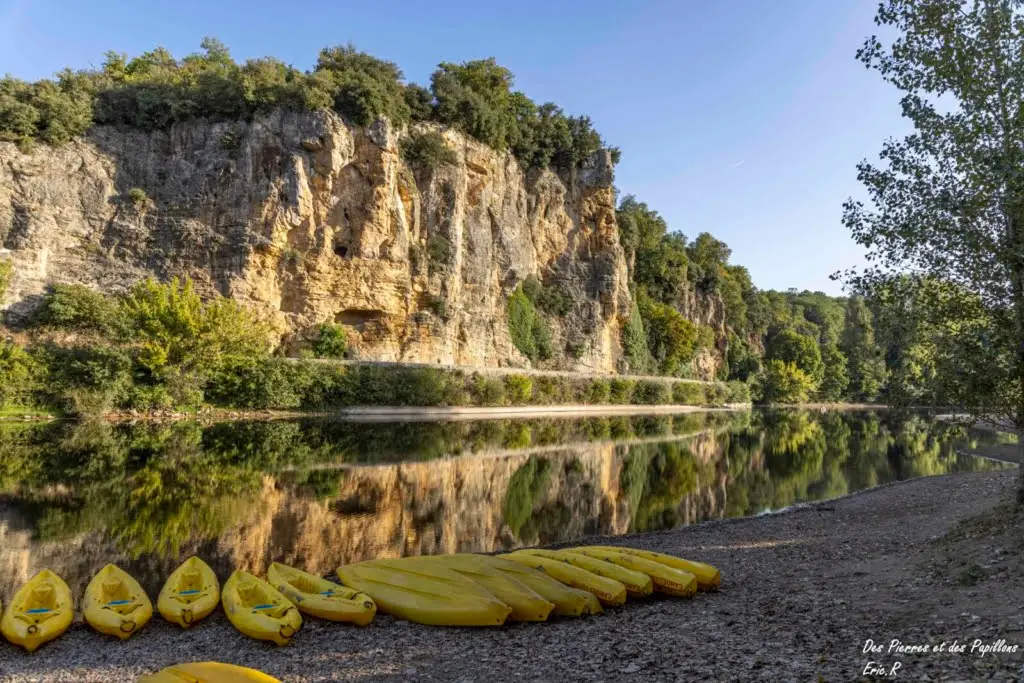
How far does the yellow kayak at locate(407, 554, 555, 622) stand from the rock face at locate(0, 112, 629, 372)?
104ft

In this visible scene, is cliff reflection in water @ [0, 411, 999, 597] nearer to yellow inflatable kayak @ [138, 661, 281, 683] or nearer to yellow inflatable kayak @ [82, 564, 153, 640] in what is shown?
yellow inflatable kayak @ [82, 564, 153, 640]

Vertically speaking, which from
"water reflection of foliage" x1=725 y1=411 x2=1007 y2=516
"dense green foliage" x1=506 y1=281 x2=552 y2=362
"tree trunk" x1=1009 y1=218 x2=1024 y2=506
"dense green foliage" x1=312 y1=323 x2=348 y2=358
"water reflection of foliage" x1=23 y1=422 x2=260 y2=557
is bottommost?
"water reflection of foliage" x1=725 y1=411 x2=1007 y2=516

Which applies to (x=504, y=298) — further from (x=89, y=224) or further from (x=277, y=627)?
(x=277, y=627)

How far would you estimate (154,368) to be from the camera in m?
29.5

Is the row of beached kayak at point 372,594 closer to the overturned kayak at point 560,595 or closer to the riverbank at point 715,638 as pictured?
the overturned kayak at point 560,595

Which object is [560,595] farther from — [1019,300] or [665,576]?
[1019,300]

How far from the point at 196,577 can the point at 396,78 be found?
138 ft

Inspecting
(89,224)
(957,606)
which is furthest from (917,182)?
(89,224)

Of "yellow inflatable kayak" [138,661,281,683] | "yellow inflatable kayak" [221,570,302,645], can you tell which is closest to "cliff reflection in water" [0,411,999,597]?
"yellow inflatable kayak" [221,570,302,645]

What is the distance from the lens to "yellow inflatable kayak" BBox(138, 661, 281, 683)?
14.0 ft

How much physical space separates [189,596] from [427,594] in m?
2.63

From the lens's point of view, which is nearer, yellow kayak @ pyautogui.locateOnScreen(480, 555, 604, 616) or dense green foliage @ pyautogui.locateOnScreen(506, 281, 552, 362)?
yellow kayak @ pyautogui.locateOnScreen(480, 555, 604, 616)

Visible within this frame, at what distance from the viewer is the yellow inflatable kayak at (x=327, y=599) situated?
6.37 m

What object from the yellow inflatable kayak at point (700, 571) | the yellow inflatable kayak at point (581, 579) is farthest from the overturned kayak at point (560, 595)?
the yellow inflatable kayak at point (700, 571)
